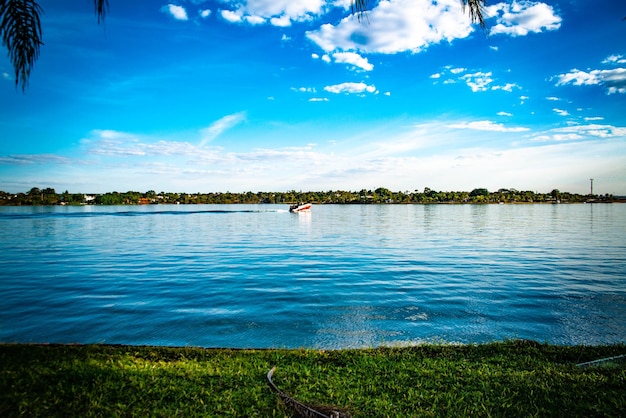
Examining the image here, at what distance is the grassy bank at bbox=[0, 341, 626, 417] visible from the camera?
18.1 ft

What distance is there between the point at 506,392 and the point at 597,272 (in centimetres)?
1974

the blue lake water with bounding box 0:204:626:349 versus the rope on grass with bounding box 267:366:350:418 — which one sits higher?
the rope on grass with bounding box 267:366:350:418

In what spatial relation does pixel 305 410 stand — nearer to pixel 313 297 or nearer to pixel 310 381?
pixel 310 381

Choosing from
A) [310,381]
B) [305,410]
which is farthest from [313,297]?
[305,410]

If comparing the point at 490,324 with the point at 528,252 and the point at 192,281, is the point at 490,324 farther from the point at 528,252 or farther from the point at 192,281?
the point at 528,252

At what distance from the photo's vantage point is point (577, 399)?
5.88 meters

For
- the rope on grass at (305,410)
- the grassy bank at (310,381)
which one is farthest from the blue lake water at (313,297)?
the rope on grass at (305,410)

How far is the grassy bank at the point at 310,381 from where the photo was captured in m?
5.50

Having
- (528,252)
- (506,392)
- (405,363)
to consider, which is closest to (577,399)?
(506,392)

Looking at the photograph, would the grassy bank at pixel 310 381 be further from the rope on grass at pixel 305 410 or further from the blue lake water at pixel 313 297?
the blue lake water at pixel 313 297

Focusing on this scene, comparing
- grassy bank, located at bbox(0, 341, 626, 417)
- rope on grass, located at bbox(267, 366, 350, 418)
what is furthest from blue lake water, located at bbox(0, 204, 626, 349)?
rope on grass, located at bbox(267, 366, 350, 418)

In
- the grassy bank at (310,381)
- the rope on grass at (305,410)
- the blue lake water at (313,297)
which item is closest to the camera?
the rope on grass at (305,410)

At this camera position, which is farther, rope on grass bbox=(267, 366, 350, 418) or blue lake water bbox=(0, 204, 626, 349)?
blue lake water bbox=(0, 204, 626, 349)

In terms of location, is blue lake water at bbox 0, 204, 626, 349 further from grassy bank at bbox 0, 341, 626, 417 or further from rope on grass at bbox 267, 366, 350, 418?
rope on grass at bbox 267, 366, 350, 418
